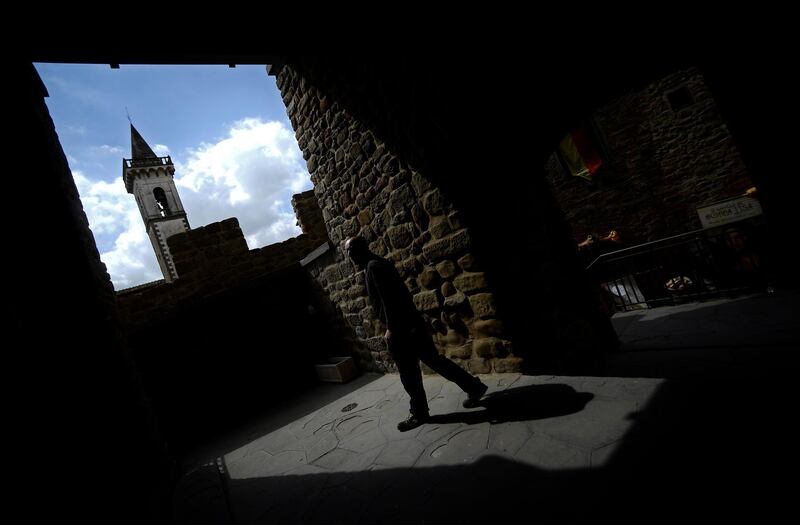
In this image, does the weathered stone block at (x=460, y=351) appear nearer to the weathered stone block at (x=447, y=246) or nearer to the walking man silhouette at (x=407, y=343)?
the walking man silhouette at (x=407, y=343)

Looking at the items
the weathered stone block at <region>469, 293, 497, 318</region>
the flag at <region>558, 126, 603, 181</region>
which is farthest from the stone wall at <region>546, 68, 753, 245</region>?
the weathered stone block at <region>469, 293, 497, 318</region>

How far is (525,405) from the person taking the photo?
2.61 m

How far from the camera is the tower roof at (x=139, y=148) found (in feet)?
123

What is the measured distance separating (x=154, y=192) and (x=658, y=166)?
145ft

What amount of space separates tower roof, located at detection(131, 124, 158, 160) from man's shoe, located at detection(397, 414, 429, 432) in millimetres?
46045

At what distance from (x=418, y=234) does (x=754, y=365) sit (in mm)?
2749

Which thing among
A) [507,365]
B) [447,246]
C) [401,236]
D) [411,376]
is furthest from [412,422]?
[401,236]

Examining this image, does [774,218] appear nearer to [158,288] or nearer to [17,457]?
[17,457]

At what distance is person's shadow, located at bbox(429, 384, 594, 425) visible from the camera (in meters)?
2.45

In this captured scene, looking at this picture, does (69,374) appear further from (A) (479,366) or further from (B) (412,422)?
(A) (479,366)

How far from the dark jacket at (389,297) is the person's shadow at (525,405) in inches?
32.7

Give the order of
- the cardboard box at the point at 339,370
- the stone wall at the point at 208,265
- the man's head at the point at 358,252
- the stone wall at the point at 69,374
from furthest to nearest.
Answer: the stone wall at the point at 208,265
the cardboard box at the point at 339,370
the man's head at the point at 358,252
the stone wall at the point at 69,374

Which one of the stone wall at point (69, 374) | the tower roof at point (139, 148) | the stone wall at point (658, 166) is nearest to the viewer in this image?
the stone wall at point (69, 374)

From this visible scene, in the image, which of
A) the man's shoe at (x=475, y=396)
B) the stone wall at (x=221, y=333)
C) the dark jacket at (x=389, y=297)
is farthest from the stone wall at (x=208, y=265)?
the man's shoe at (x=475, y=396)
